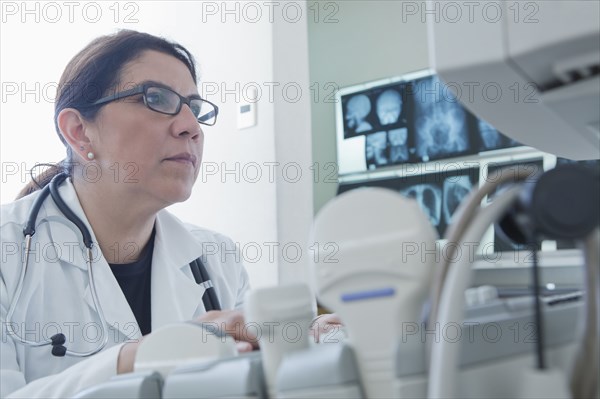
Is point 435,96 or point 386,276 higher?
point 435,96

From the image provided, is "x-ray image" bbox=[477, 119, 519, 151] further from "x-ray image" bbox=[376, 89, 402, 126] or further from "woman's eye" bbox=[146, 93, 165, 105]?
"woman's eye" bbox=[146, 93, 165, 105]

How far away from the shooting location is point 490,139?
2131 mm

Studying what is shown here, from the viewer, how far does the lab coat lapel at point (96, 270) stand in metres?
1.18

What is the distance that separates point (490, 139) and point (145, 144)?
1.30m

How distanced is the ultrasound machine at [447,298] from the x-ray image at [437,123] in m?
1.70

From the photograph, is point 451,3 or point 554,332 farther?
point 451,3

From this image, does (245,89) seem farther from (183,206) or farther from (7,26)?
(7,26)

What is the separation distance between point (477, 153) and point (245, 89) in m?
0.84

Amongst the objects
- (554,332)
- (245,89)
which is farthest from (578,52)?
(245,89)

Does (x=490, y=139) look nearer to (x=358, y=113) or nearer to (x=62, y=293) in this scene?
(x=358, y=113)

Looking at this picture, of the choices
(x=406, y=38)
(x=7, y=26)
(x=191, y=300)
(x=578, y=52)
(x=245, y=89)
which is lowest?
(x=191, y=300)

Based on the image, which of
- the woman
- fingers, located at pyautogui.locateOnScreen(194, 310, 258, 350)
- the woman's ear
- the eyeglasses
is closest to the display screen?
the woman

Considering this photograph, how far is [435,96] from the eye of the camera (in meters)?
2.28

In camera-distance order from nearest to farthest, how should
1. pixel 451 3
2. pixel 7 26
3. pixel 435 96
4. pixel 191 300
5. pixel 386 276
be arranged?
pixel 386 276 → pixel 451 3 → pixel 191 300 → pixel 435 96 → pixel 7 26
